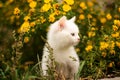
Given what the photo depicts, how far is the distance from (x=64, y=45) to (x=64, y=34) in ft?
0.45

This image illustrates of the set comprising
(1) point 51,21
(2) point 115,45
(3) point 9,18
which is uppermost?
(3) point 9,18

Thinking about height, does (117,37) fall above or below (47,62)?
above

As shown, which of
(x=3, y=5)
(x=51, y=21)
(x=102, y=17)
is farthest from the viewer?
(x=3, y=5)

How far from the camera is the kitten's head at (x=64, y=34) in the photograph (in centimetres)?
481

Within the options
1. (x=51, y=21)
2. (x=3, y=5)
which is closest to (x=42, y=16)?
(x=51, y=21)

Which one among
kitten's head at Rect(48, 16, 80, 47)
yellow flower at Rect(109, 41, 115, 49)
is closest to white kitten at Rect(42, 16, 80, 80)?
kitten's head at Rect(48, 16, 80, 47)

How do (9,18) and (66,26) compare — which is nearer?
(66,26)

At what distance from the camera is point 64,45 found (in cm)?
486

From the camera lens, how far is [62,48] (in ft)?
16.1

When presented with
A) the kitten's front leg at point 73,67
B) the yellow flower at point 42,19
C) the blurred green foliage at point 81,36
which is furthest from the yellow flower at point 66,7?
the kitten's front leg at point 73,67

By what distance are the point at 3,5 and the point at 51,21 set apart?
2.53m

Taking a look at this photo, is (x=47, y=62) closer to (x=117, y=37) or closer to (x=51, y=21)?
(x=51, y=21)

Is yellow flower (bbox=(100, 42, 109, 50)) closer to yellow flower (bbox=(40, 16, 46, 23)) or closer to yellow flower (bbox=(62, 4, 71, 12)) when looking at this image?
yellow flower (bbox=(62, 4, 71, 12))

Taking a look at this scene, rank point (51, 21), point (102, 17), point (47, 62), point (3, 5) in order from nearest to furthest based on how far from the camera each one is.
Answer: point (47, 62) < point (51, 21) < point (102, 17) < point (3, 5)
